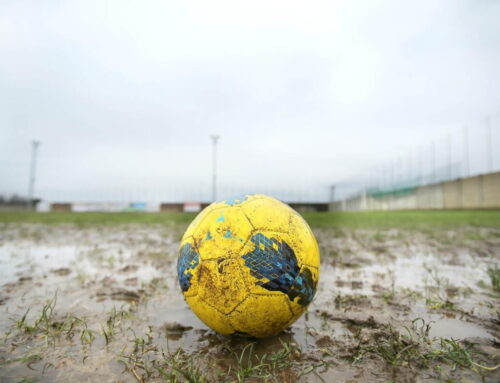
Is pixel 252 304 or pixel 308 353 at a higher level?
pixel 252 304

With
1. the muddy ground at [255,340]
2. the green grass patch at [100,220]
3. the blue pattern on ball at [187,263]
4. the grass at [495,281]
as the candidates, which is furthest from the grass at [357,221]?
the blue pattern on ball at [187,263]

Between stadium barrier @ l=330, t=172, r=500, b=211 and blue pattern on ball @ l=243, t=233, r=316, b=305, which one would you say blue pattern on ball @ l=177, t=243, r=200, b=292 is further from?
stadium barrier @ l=330, t=172, r=500, b=211

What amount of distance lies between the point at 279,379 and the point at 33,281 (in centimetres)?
323

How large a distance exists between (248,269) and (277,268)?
0.61 ft

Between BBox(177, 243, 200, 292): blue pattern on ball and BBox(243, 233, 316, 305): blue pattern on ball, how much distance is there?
360 millimetres

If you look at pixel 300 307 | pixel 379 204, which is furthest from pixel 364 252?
pixel 379 204

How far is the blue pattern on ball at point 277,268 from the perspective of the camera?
2018 mm

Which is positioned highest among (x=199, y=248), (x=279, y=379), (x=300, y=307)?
(x=199, y=248)

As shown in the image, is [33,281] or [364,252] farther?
[364,252]

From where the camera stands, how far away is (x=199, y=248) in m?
2.17

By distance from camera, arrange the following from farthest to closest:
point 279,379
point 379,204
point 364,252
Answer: point 379,204, point 364,252, point 279,379

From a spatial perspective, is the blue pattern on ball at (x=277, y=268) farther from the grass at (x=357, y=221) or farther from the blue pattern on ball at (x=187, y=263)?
the grass at (x=357, y=221)

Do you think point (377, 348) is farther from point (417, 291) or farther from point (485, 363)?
point (417, 291)

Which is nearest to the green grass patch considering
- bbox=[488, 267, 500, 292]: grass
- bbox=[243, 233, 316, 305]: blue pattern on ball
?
bbox=[488, 267, 500, 292]: grass
